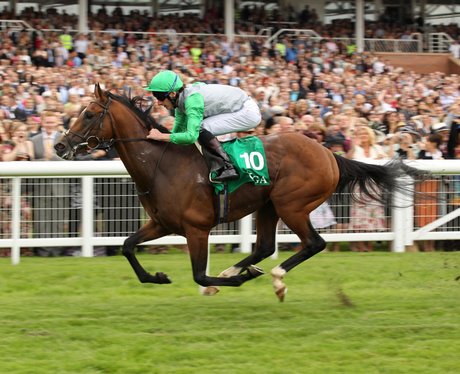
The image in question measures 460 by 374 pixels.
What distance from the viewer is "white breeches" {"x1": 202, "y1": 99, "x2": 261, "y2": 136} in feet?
21.0

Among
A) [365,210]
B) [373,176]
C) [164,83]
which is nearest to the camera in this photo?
[164,83]

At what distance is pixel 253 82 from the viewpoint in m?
14.5

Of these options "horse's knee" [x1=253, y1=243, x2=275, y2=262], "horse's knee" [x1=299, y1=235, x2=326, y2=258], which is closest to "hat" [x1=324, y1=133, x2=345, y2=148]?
"horse's knee" [x1=253, y1=243, x2=275, y2=262]

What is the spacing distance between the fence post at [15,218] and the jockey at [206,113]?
2.44 m

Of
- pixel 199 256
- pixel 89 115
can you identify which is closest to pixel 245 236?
pixel 199 256

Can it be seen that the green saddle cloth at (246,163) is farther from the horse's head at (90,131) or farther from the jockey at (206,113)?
the horse's head at (90,131)

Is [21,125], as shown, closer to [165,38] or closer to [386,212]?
[386,212]

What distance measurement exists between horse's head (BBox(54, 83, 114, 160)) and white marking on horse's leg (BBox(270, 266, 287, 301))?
1491 millimetres

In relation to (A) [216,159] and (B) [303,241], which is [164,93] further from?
(B) [303,241]

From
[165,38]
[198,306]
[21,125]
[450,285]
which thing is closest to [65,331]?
[198,306]

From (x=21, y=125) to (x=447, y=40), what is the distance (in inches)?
724

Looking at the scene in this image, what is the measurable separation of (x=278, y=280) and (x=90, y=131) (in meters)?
1.72

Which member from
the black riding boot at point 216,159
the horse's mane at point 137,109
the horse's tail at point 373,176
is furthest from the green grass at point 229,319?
the horse's mane at point 137,109

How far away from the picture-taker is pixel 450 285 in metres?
7.44
